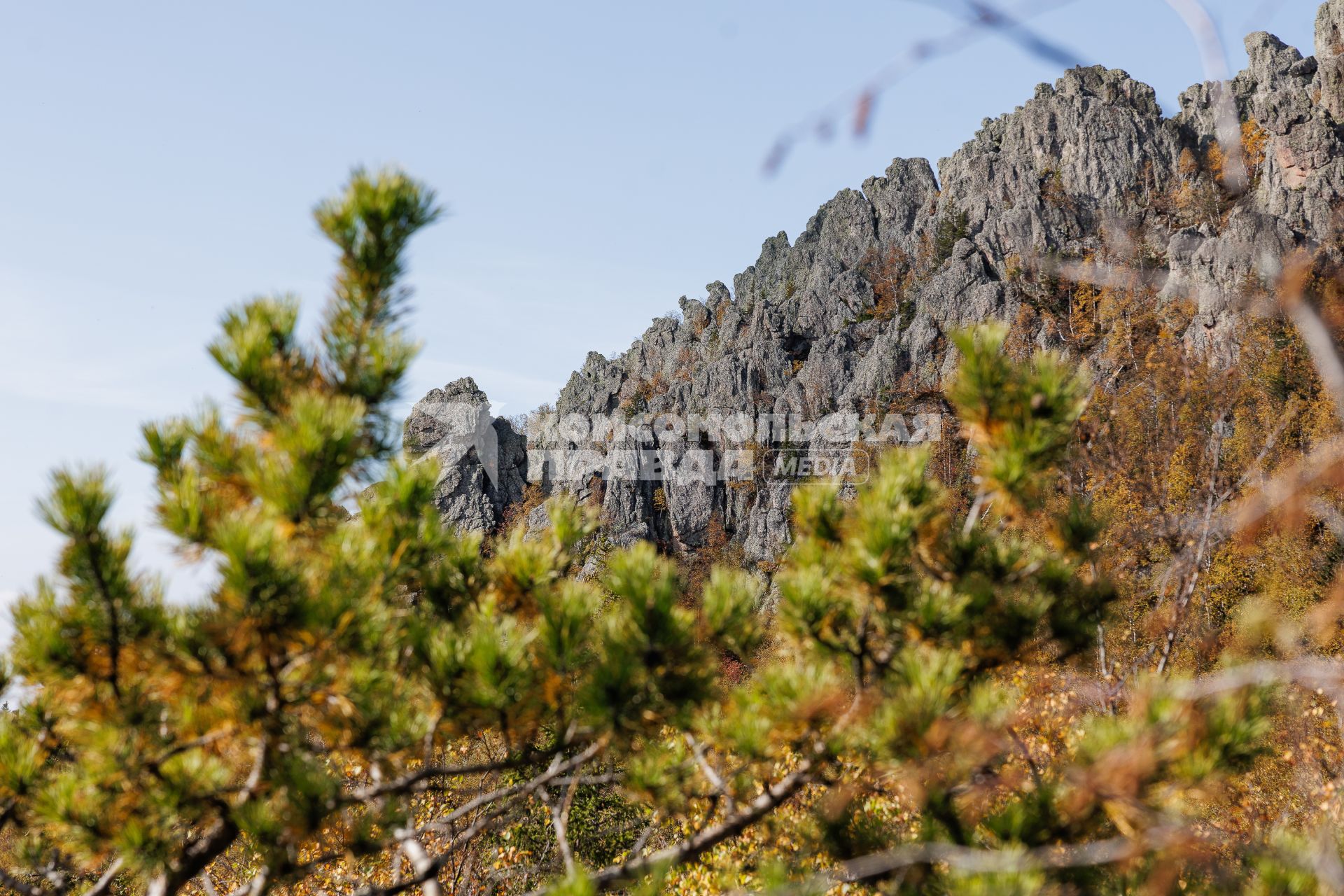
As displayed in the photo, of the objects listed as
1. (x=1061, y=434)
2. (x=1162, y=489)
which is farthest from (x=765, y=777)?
(x=1162, y=489)

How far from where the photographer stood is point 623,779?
3.09 meters

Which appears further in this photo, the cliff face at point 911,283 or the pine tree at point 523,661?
the cliff face at point 911,283

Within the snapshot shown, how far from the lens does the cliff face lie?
61438mm

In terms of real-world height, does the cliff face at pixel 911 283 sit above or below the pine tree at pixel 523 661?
above

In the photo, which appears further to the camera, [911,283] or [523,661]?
[911,283]

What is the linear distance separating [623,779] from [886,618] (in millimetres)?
1195

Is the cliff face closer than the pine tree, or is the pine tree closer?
the pine tree

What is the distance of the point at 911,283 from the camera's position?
75.2m

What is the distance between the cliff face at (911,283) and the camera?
61.4 meters

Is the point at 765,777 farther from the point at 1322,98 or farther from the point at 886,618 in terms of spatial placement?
the point at 1322,98

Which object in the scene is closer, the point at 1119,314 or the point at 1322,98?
the point at 1119,314

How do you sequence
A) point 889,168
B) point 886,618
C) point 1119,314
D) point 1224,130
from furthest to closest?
point 889,168 < point 1119,314 < point 886,618 < point 1224,130

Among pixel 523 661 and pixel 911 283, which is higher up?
pixel 911 283

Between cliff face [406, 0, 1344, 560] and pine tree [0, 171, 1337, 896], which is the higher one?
cliff face [406, 0, 1344, 560]
